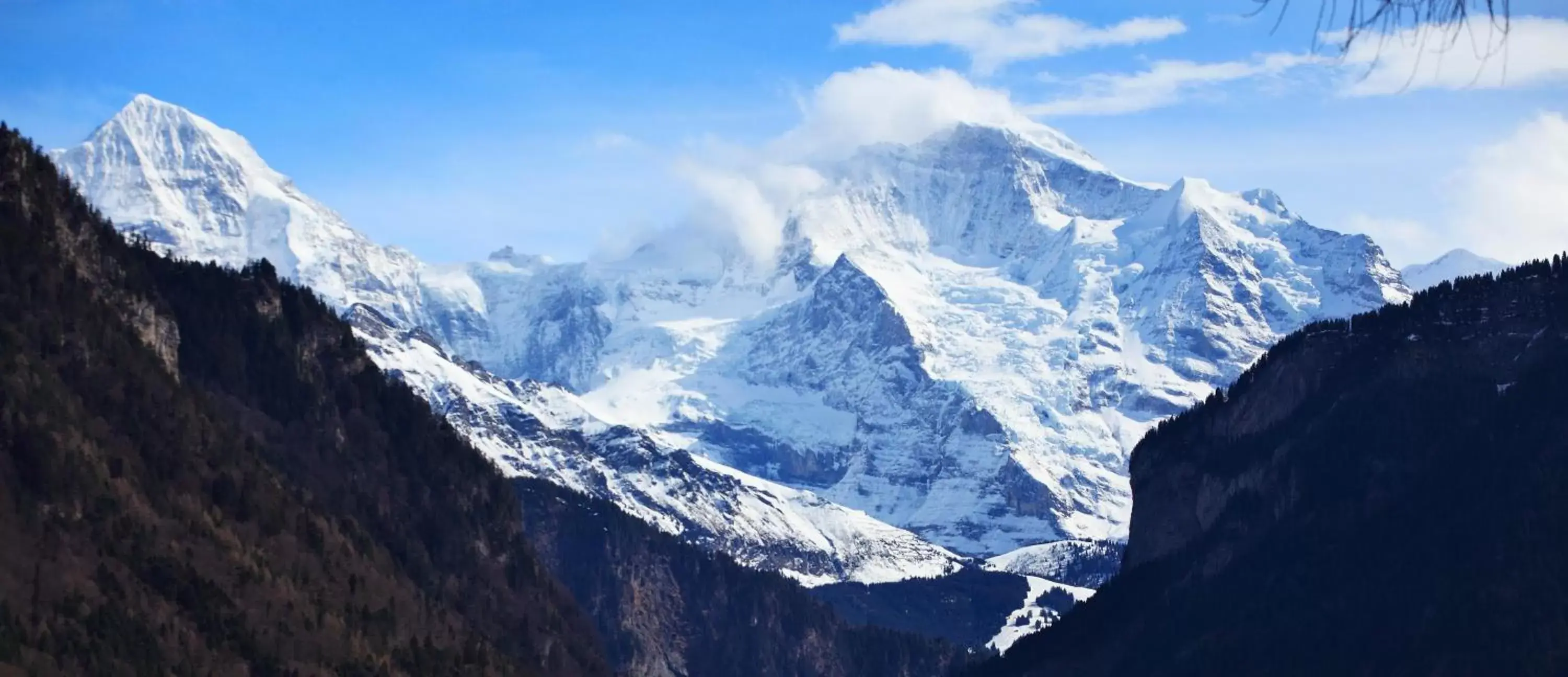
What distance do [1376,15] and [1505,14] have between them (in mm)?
3973

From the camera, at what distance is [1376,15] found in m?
78.9

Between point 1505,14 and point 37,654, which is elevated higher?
point 1505,14

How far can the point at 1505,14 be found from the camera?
79062 mm

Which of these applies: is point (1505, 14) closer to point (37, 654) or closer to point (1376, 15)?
point (1376, 15)

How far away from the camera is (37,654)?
199m

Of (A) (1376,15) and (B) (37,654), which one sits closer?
(A) (1376,15)

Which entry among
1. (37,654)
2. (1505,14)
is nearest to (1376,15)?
(1505,14)

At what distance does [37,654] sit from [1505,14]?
14773 centimetres

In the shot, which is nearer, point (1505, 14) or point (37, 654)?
point (1505, 14)

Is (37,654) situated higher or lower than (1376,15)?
lower

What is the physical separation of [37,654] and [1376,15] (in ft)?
478
